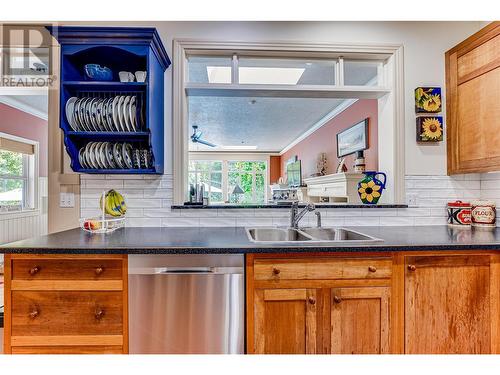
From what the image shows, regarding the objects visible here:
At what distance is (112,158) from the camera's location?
1994mm

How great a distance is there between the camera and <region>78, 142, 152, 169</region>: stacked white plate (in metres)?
1.98

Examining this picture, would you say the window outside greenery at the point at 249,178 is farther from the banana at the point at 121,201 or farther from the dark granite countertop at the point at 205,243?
the dark granite countertop at the point at 205,243

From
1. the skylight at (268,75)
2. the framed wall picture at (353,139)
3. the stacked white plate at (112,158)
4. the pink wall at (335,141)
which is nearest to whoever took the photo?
the stacked white plate at (112,158)

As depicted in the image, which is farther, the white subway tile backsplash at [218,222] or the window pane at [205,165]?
the window pane at [205,165]

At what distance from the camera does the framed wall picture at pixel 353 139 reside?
151 inches

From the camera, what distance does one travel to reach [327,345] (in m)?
1.49

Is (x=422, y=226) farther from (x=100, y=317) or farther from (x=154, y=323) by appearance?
(x=100, y=317)

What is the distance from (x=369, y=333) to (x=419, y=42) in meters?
2.08

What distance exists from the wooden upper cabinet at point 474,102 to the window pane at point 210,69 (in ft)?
5.34

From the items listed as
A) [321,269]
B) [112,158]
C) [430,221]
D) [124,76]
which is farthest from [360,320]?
[124,76]

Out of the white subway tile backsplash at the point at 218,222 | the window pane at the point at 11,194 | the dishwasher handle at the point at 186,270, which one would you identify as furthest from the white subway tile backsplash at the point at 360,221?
the window pane at the point at 11,194

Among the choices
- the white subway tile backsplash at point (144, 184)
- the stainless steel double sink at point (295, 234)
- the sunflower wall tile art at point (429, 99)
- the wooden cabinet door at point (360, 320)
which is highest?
the sunflower wall tile art at point (429, 99)

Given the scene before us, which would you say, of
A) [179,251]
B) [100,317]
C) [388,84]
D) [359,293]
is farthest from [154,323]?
[388,84]

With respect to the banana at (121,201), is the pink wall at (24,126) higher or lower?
higher
